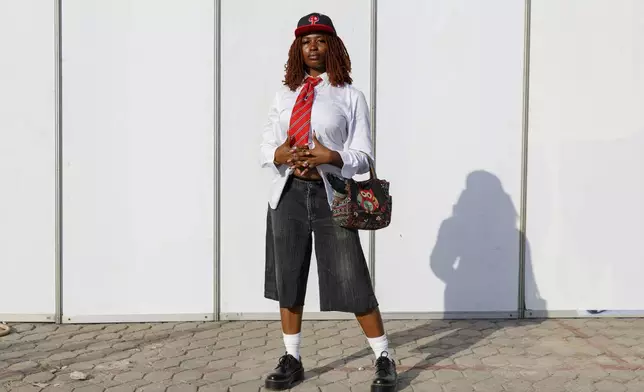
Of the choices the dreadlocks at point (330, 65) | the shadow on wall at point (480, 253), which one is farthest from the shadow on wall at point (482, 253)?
the dreadlocks at point (330, 65)

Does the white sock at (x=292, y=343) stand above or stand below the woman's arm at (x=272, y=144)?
below

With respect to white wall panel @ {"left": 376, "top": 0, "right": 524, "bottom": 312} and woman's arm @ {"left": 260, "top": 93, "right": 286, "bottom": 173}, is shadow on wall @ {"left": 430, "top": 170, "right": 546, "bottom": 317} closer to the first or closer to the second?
white wall panel @ {"left": 376, "top": 0, "right": 524, "bottom": 312}

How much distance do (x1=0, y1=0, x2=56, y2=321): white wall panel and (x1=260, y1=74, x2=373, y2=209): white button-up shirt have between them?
2394 millimetres

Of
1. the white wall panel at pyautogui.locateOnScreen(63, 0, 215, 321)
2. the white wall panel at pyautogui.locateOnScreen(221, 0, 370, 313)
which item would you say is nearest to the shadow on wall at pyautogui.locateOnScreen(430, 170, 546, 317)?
the white wall panel at pyautogui.locateOnScreen(221, 0, 370, 313)

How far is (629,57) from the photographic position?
20.6ft

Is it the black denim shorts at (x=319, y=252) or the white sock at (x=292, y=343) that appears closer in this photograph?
the black denim shorts at (x=319, y=252)

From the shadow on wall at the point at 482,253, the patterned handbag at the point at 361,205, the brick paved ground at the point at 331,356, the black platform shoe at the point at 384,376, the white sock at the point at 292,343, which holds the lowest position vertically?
the brick paved ground at the point at 331,356

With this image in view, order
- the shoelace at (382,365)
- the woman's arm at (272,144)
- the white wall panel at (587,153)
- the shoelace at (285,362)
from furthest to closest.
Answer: the white wall panel at (587,153), the shoelace at (285,362), the shoelace at (382,365), the woman's arm at (272,144)

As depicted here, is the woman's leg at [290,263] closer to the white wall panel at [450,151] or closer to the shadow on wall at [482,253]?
the white wall panel at [450,151]

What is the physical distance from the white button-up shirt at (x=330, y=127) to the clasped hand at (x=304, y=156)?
113 mm

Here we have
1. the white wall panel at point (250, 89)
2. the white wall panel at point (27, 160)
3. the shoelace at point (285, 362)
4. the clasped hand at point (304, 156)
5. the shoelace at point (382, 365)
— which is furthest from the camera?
the white wall panel at point (250, 89)

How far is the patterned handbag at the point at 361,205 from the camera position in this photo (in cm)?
417

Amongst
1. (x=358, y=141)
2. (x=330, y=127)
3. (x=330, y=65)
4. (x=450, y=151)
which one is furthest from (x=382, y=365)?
(x=450, y=151)

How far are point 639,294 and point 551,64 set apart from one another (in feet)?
6.44
